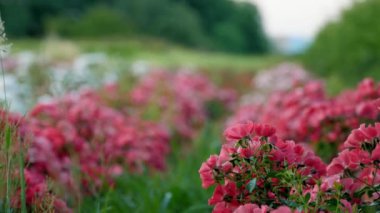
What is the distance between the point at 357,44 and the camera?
7.49m

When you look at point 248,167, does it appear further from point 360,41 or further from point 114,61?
point 114,61

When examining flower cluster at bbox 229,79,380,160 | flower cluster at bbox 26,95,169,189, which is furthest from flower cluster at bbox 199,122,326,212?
flower cluster at bbox 229,79,380,160

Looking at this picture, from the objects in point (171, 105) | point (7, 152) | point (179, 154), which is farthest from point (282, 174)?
point (171, 105)

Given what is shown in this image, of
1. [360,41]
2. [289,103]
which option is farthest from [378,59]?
[289,103]

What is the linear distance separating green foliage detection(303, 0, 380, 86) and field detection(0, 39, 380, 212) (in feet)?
2.17

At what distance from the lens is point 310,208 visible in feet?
5.13

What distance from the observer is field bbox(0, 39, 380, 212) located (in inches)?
65.9

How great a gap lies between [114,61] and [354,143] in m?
9.69

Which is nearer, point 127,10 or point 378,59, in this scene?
point 378,59

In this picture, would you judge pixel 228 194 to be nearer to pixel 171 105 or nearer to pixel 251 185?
pixel 251 185

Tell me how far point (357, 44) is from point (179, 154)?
121 inches

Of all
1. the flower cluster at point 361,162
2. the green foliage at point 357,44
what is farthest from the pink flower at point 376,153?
the green foliage at point 357,44

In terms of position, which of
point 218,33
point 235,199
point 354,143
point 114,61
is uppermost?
point 354,143

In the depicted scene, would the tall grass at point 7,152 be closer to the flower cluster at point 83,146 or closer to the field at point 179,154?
the field at point 179,154
